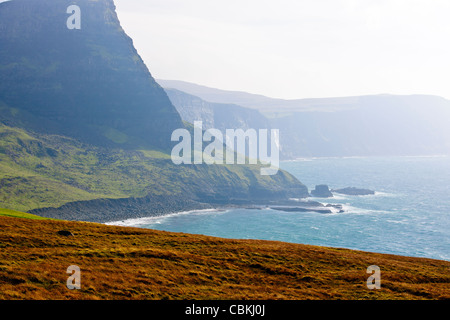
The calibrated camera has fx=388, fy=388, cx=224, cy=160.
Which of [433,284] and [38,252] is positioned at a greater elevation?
[38,252]

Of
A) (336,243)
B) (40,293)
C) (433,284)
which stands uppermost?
(40,293)
